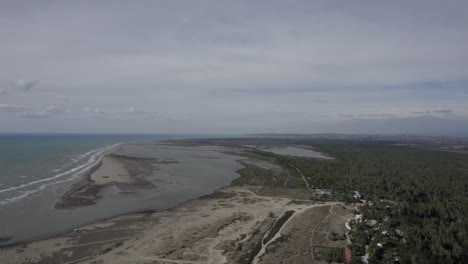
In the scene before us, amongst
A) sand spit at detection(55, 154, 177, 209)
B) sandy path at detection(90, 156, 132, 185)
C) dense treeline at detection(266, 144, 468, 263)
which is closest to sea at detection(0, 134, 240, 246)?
sand spit at detection(55, 154, 177, 209)

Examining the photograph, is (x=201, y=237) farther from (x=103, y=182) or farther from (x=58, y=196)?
(x=103, y=182)

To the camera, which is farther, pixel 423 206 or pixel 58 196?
pixel 58 196

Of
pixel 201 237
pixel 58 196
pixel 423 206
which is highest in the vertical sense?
pixel 58 196

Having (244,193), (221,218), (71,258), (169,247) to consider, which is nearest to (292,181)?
(244,193)

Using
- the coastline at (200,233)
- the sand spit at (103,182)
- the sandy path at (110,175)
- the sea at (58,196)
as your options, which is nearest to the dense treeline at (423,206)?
the coastline at (200,233)

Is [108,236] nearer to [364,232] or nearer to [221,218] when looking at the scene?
[221,218]

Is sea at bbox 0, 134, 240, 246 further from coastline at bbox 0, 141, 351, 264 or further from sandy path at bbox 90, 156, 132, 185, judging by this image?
sandy path at bbox 90, 156, 132, 185

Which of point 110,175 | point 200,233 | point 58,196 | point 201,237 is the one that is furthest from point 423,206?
point 110,175
